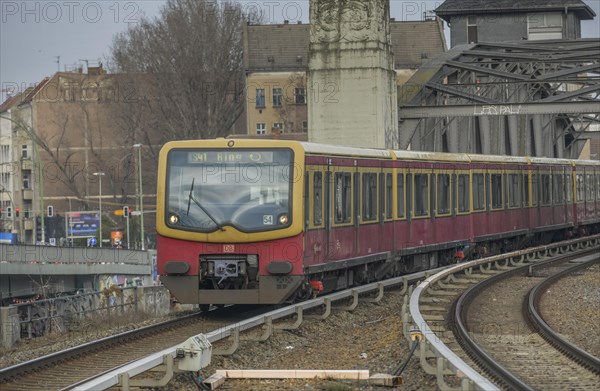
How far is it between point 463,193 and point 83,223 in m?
49.1

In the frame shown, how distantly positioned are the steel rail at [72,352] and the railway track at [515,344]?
13.0 ft

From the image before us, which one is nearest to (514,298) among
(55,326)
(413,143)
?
(55,326)

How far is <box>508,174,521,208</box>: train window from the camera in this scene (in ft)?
119

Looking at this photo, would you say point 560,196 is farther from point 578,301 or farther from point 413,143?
point 578,301

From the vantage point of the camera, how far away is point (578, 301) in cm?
2295

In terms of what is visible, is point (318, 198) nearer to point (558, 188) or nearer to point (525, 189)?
point (525, 189)

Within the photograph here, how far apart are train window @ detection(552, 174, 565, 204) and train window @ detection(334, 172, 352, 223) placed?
21221 mm

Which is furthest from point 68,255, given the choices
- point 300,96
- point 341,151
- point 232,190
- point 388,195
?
point 300,96

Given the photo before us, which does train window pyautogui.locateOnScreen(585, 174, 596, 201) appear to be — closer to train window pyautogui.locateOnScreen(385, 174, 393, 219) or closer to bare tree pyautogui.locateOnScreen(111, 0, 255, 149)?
train window pyautogui.locateOnScreen(385, 174, 393, 219)

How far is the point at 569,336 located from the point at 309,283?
4334mm

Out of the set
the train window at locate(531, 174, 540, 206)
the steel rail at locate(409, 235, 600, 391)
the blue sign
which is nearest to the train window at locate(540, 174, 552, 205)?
the train window at locate(531, 174, 540, 206)

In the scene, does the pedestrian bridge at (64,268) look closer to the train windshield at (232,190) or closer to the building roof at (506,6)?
the train windshield at (232,190)

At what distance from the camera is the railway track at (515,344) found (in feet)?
43.2

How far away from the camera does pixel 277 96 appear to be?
310 ft
